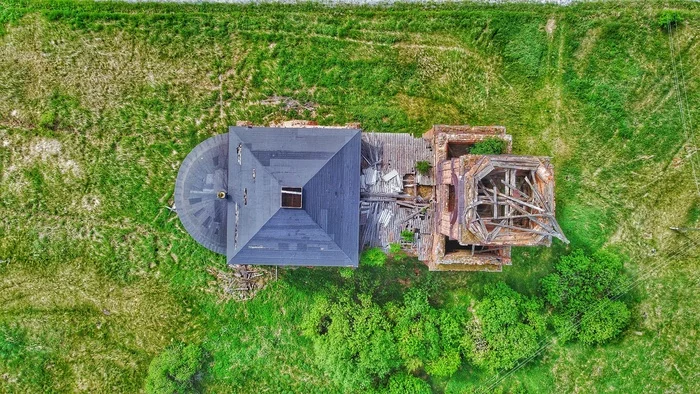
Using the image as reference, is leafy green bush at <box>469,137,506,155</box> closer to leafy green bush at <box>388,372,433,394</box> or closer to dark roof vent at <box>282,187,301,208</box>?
dark roof vent at <box>282,187,301,208</box>

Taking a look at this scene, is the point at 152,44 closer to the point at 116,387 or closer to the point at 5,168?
the point at 5,168

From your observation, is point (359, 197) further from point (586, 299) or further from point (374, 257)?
point (586, 299)

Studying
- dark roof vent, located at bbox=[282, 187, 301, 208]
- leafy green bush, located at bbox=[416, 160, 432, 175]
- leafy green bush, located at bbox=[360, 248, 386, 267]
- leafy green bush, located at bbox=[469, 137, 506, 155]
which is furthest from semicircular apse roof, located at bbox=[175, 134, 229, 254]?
leafy green bush, located at bbox=[469, 137, 506, 155]

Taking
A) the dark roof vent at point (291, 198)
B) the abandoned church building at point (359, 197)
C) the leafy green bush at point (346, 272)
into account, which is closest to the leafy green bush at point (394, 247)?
the abandoned church building at point (359, 197)

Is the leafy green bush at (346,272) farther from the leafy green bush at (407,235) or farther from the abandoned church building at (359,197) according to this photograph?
the leafy green bush at (407,235)

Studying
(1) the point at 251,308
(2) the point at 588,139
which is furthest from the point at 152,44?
(2) the point at 588,139

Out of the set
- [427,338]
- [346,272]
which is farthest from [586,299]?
[346,272]
